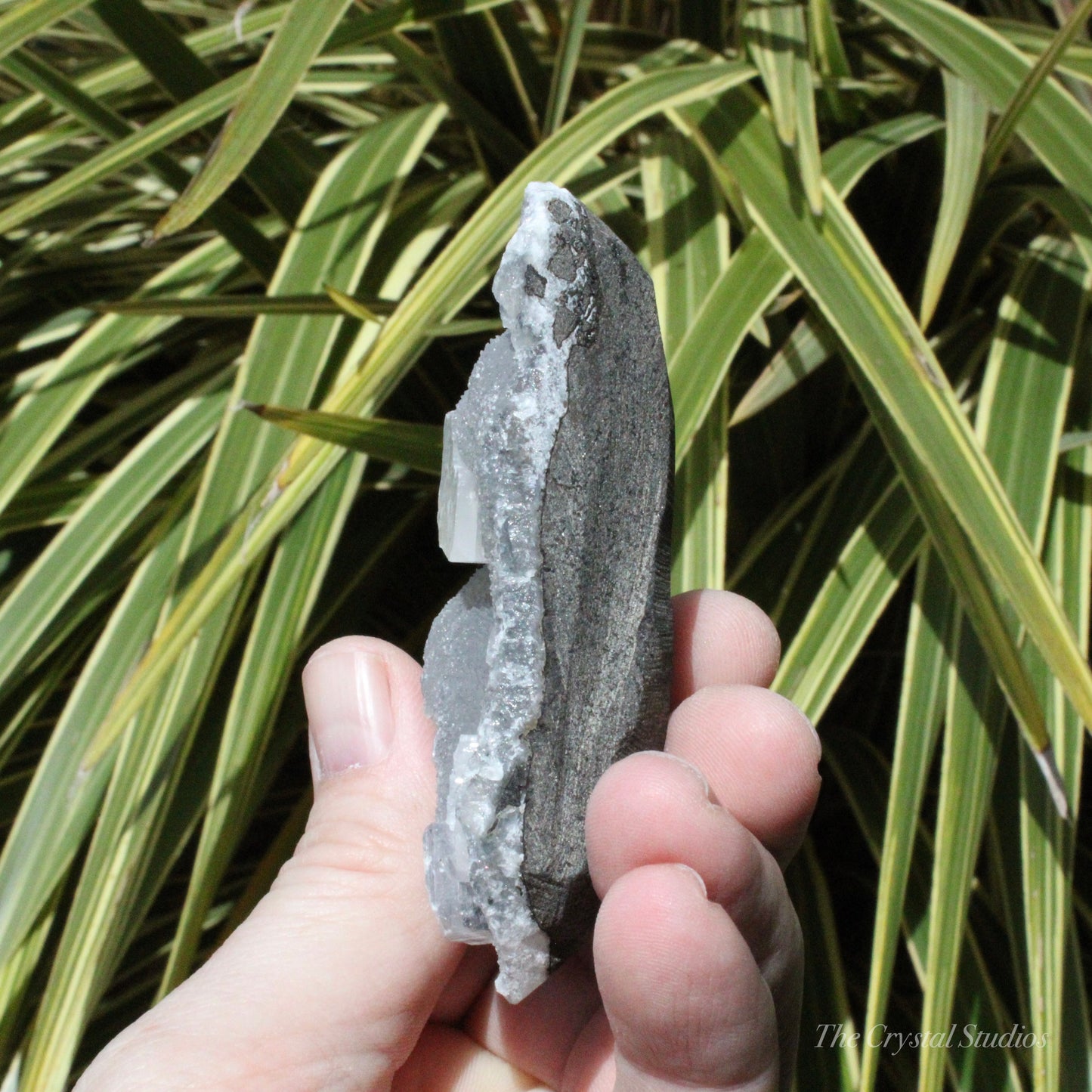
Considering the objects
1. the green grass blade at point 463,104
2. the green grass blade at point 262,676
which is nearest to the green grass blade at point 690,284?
the green grass blade at point 463,104

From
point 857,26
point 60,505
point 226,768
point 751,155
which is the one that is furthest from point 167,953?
point 857,26

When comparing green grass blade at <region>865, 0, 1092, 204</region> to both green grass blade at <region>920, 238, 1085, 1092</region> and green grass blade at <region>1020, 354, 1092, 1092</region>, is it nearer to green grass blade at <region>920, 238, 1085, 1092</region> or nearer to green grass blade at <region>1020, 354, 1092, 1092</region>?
green grass blade at <region>920, 238, 1085, 1092</region>

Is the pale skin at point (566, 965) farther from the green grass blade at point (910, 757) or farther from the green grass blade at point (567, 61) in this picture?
the green grass blade at point (567, 61)

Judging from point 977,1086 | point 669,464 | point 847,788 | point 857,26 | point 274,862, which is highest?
point 857,26

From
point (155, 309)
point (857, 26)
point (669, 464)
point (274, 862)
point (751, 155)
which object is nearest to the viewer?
point (669, 464)

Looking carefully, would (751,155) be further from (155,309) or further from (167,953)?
(167,953)
